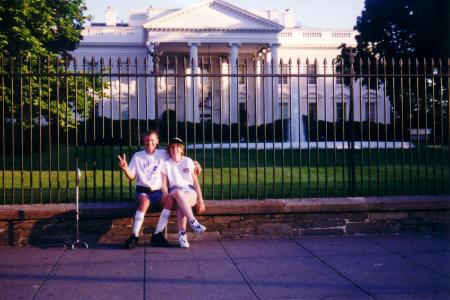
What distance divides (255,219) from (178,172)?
4.17 ft

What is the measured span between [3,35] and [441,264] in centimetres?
1632

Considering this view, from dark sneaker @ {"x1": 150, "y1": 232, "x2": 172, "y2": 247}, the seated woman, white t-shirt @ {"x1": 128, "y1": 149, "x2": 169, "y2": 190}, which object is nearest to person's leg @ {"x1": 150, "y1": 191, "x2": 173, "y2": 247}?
Answer: dark sneaker @ {"x1": 150, "y1": 232, "x2": 172, "y2": 247}

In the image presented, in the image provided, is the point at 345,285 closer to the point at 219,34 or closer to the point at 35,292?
the point at 35,292

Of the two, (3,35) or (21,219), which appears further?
(3,35)

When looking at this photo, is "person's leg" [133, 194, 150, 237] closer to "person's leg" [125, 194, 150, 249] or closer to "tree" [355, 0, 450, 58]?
"person's leg" [125, 194, 150, 249]

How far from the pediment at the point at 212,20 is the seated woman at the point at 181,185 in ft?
132

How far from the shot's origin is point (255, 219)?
7457mm

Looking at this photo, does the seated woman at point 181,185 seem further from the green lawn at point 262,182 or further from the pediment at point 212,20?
the pediment at point 212,20

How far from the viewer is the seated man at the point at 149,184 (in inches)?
270

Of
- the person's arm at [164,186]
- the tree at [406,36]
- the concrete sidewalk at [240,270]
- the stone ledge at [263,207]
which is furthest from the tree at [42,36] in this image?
the tree at [406,36]

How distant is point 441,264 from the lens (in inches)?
236

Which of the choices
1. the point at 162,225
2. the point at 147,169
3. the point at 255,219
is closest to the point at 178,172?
the point at 147,169

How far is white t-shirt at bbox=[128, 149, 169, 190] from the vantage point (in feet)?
23.3

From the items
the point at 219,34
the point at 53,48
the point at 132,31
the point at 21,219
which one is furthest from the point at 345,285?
the point at 132,31
